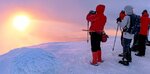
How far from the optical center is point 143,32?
1612 centimetres

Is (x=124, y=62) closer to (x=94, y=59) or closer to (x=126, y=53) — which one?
(x=126, y=53)

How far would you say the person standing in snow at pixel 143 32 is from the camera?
15.9m

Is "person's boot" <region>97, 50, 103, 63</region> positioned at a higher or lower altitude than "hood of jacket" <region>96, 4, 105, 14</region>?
lower

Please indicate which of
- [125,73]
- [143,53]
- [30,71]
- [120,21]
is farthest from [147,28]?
[30,71]

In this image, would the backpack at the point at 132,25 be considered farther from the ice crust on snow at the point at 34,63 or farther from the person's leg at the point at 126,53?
the ice crust on snow at the point at 34,63

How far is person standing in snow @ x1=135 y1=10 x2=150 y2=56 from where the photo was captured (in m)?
15.9

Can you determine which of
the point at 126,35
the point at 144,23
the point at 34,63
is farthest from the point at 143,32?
the point at 34,63

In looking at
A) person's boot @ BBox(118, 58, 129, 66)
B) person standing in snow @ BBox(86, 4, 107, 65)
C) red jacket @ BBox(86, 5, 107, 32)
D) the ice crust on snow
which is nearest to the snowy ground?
the ice crust on snow

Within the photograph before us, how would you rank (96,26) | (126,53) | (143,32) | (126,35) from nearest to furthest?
1. (96,26)
2. (126,35)
3. (126,53)
4. (143,32)

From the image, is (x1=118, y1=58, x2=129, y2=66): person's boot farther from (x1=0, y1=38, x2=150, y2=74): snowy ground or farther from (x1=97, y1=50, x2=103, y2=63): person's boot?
(x1=97, y1=50, x2=103, y2=63): person's boot

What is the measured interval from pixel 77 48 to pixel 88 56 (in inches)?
65.1

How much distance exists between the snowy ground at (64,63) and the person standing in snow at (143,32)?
1.16ft

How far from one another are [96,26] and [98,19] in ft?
0.98

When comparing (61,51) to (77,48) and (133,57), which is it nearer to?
(77,48)
